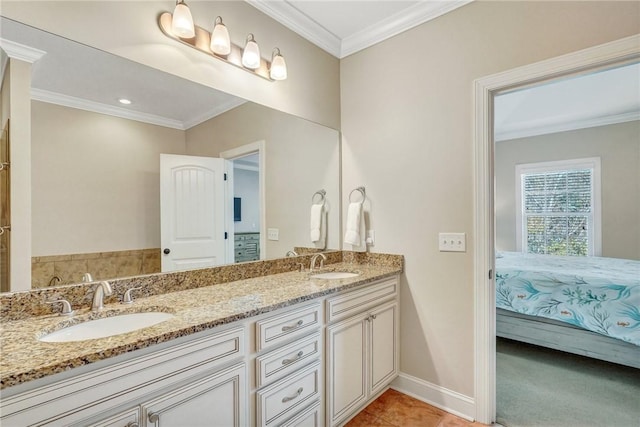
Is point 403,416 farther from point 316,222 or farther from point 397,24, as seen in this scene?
point 397,24

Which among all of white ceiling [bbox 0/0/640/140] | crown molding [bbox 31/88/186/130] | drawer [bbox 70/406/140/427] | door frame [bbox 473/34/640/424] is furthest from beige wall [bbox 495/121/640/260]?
drawer [bbox 70/406/140/427]

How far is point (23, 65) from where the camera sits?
1.23 metres

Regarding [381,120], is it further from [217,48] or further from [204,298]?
[204,298]

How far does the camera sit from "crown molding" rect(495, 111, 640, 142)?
4.07m

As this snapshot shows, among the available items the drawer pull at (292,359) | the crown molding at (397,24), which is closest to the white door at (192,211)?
the drawer pull at (292,359)

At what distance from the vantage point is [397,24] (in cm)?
220

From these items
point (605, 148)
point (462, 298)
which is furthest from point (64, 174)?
point (605, 148)

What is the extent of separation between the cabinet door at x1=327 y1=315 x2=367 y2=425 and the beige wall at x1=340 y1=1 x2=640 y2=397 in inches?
20.0

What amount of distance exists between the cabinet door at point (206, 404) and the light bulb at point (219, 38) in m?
1.60

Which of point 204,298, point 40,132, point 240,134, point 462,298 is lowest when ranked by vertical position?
point 462,298

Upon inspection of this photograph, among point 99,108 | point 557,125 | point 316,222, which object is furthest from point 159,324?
point 557,125

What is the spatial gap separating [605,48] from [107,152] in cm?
242

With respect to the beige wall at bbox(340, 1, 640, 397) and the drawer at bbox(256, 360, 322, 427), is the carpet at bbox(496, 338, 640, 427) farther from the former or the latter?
the drawer at bbox(256, 360, 322, 427)

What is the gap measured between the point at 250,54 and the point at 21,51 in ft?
3.37
